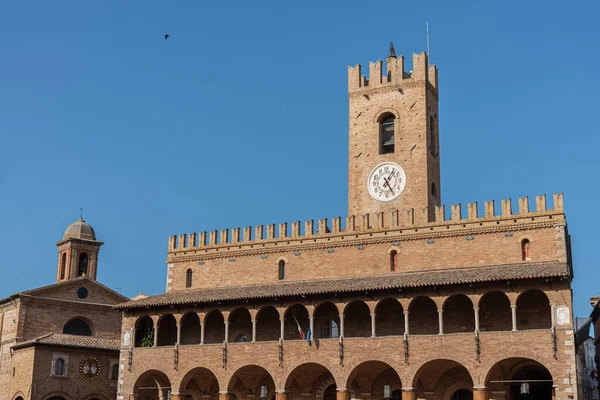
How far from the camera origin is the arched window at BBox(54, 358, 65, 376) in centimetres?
4456

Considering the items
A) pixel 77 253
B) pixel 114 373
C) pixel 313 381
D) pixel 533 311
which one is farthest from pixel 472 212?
pixel 77 253

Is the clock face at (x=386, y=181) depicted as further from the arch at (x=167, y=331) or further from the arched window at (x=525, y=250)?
the arch at (x=167, y=331)

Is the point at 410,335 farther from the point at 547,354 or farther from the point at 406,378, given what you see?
the point at 547,354

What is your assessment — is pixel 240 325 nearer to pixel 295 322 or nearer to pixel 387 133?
pixel 295 322

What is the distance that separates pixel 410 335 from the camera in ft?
113

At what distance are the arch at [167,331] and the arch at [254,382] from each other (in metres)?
4.32

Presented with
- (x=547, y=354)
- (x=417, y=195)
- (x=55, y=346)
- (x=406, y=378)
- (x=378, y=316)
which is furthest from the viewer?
(x=55, y=346)

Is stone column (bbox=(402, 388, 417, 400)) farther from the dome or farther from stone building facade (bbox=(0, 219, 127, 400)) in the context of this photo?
the dome

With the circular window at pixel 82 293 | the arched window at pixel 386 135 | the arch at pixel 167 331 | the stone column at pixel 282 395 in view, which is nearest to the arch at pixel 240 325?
the arch at pixel 167 331

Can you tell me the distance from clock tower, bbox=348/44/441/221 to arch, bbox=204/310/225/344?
25.4ft

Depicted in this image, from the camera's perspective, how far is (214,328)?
40469 millimetres

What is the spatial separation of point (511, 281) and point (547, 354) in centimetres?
295

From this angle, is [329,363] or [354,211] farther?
[354,211]

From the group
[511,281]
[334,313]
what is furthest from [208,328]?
[511,281]
